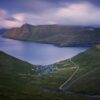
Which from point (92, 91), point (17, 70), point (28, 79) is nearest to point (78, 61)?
point (17, 70)

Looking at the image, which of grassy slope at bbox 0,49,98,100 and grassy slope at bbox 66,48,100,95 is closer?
grassy slope at bbox 0,49,98,100

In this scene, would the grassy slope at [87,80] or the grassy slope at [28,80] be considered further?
the grassy slope at [87,80]

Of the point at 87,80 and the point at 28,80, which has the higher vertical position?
the point at 87,80

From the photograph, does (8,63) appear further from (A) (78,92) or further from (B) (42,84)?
(A) (78,92)

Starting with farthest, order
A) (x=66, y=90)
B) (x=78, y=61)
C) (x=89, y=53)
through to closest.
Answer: (x=89, y=53) < (x=78, y=61) < (x=66, y=90)

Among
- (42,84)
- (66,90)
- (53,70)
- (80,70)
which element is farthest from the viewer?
(53,70)

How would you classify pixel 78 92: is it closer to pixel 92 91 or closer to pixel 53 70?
pixel 92 91

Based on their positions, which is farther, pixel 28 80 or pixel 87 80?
pixel 28 80

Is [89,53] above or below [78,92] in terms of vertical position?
above

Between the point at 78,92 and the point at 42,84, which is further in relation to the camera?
the point at 42,84
